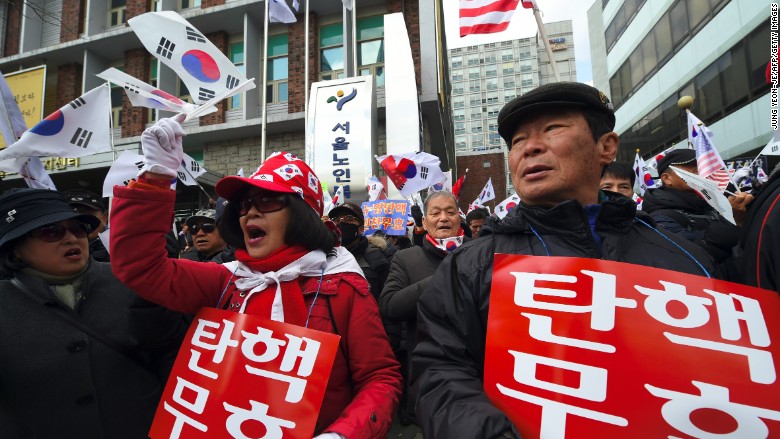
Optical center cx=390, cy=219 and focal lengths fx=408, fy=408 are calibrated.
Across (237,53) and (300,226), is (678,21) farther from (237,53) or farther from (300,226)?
(300,226)

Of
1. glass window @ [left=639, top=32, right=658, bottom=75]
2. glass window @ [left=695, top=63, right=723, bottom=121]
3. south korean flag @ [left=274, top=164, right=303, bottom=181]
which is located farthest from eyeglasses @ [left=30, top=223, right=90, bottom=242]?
glass window @ [left=639, top=32, right=658, bottom=75]

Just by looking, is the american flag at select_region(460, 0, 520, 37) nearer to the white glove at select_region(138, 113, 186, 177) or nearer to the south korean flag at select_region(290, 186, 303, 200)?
the south korean flag at select_region(290, 186, 303, 200)

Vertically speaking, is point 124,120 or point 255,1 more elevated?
point 255,1

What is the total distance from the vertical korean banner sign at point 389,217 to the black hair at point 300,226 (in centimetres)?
496

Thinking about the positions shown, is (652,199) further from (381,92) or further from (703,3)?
(703,3)

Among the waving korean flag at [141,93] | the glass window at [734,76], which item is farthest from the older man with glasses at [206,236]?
the glass window at [734,76]

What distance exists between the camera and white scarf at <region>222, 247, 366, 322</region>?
Result: 161 cm

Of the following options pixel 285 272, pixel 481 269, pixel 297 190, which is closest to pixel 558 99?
pixel 481 269

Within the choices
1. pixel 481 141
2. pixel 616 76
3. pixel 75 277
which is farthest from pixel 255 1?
pixel 481 141

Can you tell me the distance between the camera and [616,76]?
23594mm

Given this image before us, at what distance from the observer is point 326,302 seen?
163 cm

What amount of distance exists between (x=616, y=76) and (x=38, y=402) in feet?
91.3

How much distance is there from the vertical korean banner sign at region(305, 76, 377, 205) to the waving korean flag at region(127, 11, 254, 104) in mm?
6475

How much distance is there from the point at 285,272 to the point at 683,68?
2006 centimetres
